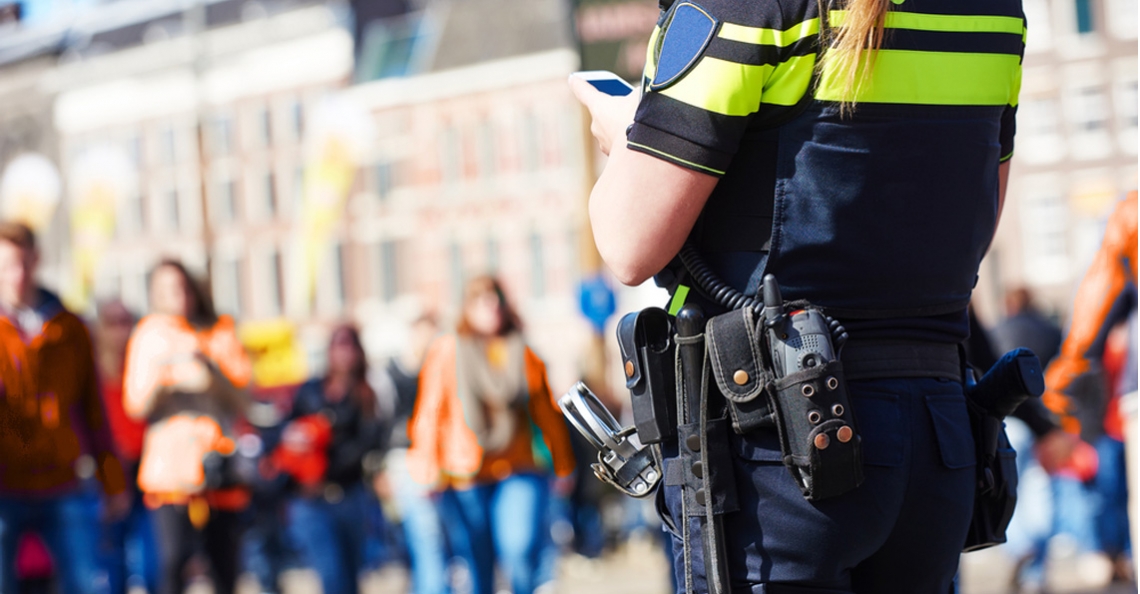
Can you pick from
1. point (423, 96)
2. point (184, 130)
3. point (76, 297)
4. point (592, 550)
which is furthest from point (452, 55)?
point (592, 550)

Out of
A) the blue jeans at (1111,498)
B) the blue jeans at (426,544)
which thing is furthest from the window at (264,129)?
the blue jeans at (1111,498)

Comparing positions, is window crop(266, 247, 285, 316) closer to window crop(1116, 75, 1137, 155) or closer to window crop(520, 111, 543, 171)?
window crop(520, 111, 543, 171)

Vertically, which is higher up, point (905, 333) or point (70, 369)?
point (905, 333)

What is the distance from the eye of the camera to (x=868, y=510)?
2186 millimetres

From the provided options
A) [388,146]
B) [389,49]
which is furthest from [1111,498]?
[389,49]

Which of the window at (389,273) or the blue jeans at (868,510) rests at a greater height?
the blue jeans at (868,510)

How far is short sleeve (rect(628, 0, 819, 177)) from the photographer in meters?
2.16

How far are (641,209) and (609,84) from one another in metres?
0.39

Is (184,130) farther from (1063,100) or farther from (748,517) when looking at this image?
(748,517)

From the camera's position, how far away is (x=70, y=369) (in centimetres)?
650

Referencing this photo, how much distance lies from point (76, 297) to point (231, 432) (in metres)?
39.5

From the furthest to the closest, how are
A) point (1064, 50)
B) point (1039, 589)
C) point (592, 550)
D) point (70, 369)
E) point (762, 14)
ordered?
point (1064, 50) < point (592, 550) < point (1039, 589) < point (70, 369) < point (762, 14)

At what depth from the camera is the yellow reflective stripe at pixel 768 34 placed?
2154 mm

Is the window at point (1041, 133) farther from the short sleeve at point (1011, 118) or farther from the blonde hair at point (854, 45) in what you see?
the blonde hair at point (854, 45)
